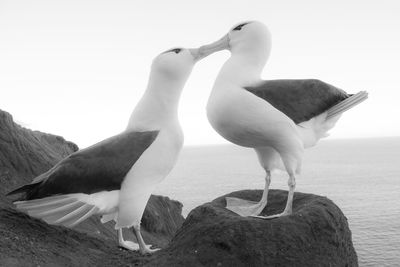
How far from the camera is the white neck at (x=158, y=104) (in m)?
6.77

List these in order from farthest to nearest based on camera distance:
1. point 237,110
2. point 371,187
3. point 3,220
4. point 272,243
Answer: point 371,187 < point 3,220 < point 237,110 < point 272,243

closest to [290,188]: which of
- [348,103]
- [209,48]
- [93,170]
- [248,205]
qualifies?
[248,205]

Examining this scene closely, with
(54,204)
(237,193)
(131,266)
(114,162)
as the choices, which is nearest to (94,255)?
(131,266)

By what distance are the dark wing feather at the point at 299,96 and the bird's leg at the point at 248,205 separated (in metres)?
1.20

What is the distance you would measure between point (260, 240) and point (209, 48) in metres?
3.09

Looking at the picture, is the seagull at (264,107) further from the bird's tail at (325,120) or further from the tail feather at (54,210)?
the tail feather at (54,210)

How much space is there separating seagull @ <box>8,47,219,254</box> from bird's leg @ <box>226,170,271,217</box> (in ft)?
3.75

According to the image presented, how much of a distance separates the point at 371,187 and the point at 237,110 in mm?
78959

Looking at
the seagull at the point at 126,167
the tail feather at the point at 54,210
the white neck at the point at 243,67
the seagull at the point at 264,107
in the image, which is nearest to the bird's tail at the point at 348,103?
the seagull at the point at 264,107

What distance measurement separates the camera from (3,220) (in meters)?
6.25

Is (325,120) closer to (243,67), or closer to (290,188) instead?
(290,188)

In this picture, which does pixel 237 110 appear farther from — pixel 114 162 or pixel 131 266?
pixel 131 266

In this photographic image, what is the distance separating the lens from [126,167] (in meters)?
6.28

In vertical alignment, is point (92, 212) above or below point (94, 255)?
above
